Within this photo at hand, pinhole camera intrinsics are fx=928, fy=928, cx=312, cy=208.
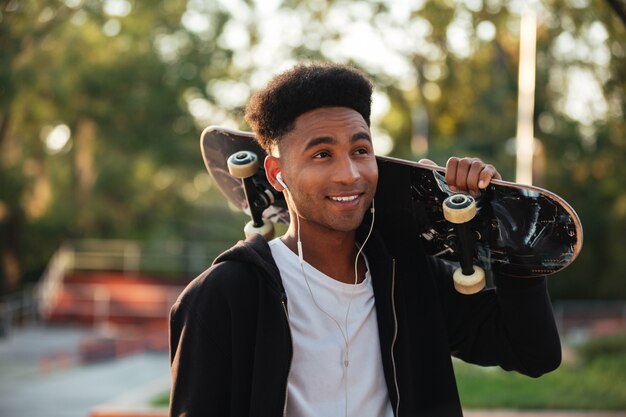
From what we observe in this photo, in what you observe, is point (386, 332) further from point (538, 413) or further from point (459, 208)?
point (538, 413)

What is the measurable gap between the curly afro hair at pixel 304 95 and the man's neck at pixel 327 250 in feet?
0.97

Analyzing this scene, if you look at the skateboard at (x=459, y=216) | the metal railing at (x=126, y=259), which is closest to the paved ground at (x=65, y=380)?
the skateboard at (x=459, y=216)

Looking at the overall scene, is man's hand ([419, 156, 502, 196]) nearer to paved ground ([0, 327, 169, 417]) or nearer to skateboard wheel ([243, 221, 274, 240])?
skateboard wheel ([243, 221, 274, 240])

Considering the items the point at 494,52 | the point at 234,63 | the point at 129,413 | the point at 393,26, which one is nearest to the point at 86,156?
the point at 234,63

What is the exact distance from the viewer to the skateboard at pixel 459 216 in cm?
259

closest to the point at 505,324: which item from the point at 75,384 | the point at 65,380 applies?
the point at 75,384

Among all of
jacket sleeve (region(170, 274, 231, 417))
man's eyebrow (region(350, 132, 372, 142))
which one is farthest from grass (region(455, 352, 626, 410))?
jacket sleeve (region(170, 274, 231, 417))

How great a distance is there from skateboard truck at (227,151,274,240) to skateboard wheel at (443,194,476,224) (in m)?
0.64

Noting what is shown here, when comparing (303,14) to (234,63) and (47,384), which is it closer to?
(234,63)

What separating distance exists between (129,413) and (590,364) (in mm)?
7192

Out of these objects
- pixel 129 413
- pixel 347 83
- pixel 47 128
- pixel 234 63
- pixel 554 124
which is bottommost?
pixel 129 413

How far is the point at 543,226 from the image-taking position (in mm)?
2619

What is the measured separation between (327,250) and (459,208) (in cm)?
44

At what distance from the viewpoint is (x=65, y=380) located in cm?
1451
